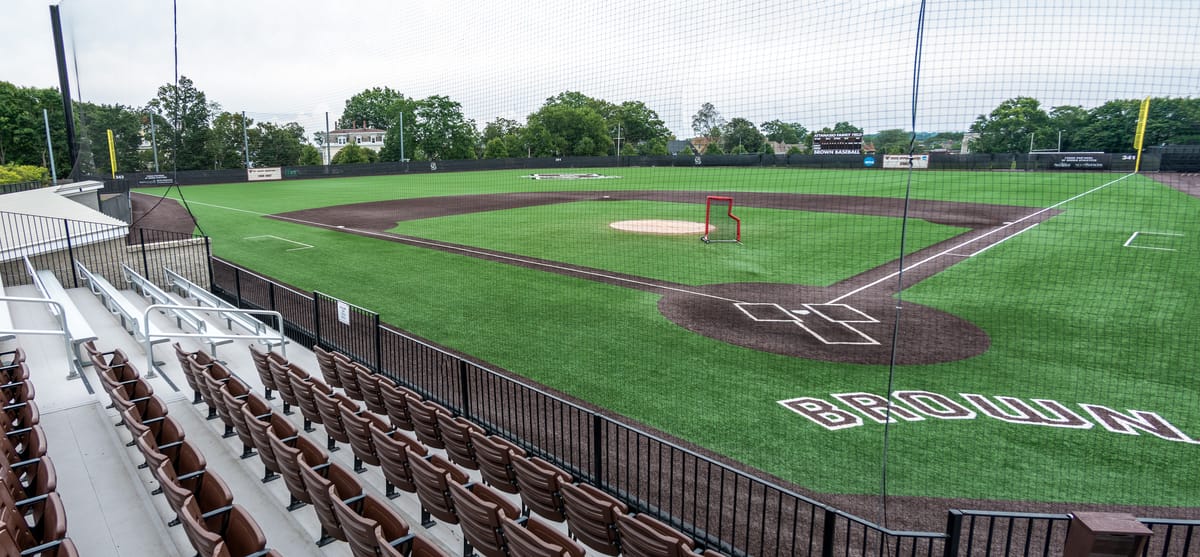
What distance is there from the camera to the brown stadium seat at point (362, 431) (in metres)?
6.50

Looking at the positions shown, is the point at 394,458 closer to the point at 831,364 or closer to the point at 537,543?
the point at 537,543

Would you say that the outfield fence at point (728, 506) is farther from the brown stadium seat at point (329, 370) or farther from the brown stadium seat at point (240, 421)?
the brown stadium seat at point (240, 421)

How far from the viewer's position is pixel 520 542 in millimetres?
4504

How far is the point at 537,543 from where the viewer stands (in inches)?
173

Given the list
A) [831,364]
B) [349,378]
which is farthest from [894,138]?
[349,378]

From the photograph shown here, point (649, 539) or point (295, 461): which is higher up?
point (295, 461)

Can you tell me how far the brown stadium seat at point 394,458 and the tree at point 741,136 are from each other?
1301cm

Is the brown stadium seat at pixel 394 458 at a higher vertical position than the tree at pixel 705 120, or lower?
lower

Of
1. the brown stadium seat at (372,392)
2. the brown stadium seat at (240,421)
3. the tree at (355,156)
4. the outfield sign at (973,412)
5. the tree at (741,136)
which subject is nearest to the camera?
the brown stadium seat at (240,421)

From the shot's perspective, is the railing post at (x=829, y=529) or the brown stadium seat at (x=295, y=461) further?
the brown stadium seat at (x=295, y=461)

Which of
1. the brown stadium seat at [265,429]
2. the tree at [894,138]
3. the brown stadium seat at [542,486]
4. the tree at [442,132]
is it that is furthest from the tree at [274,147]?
the brown stadium seat at [542,486]

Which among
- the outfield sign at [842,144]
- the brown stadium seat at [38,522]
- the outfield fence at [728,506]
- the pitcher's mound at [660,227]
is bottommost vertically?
the outfield fence at [728,506]

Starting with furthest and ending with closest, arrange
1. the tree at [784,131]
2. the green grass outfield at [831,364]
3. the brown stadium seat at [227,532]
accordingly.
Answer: the tree at [784,131] < the green grass outfield at [831,364] < the brown stadium seat at [227,532]

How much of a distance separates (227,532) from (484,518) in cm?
182
